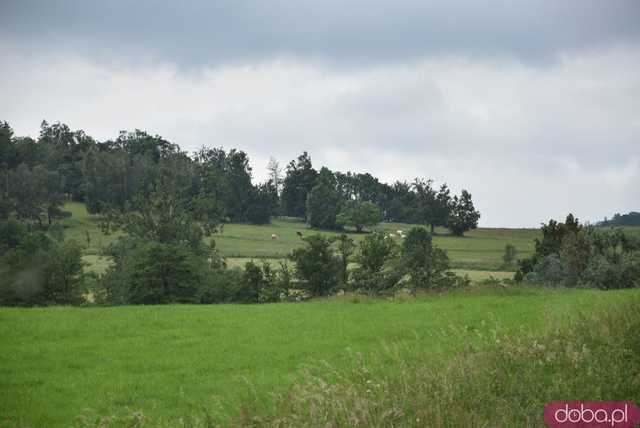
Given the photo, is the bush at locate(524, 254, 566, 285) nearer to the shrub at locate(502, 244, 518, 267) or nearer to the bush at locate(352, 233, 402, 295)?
the bush at locate(352, 233, 402, 295)

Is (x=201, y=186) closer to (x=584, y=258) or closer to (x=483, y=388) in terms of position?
(x=584, y=258)

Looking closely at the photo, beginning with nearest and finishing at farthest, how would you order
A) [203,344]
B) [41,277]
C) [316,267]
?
[203,344]
[41,277]
[316,267]

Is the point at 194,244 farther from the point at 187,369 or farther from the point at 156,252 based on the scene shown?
the point at 187,369

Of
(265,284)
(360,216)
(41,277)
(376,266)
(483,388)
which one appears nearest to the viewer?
(483,388)

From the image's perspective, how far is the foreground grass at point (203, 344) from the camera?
494 inches

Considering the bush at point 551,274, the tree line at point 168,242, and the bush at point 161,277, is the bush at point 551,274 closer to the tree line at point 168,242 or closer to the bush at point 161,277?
the tree line at point 168,242

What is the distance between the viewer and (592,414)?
768 centimetres

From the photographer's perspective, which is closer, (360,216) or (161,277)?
(161,277)

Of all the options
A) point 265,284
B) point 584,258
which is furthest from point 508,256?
point 265,284

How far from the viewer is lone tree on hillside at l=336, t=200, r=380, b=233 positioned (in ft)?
402

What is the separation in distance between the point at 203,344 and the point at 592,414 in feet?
43.4

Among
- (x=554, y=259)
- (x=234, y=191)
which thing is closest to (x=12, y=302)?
(x=554, y=259)

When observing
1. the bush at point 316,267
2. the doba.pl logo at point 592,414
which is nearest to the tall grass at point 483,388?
the doba.pl logo at point 592,414

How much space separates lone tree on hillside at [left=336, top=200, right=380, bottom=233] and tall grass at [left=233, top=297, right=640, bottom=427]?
111 meters
